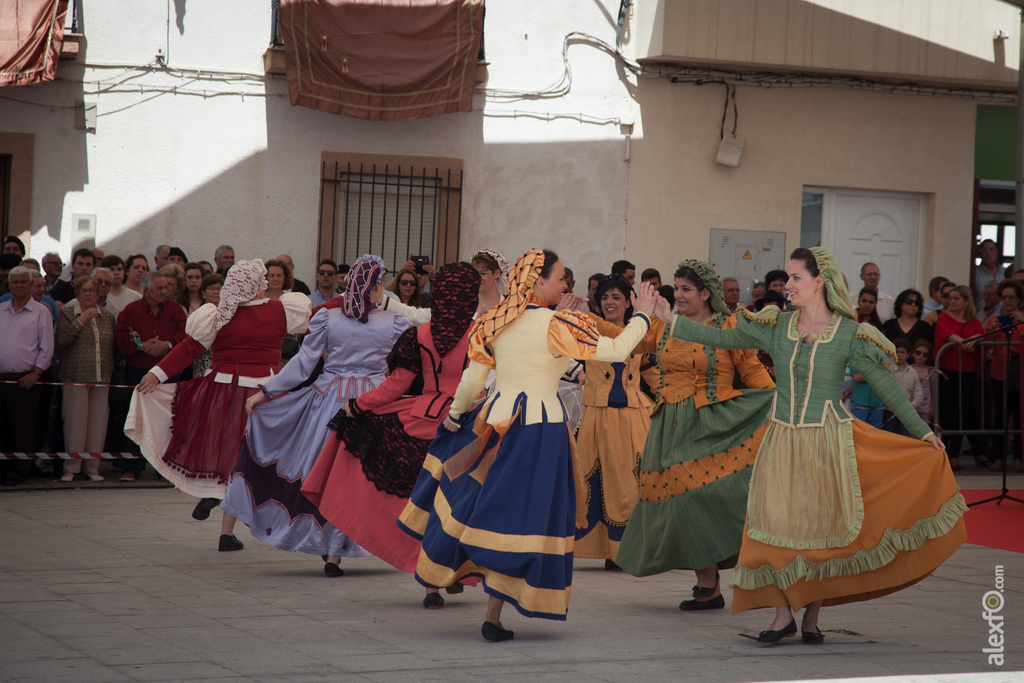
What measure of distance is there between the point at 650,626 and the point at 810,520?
1.00 meters

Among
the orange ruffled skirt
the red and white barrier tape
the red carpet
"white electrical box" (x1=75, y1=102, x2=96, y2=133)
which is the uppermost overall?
"white electrical box" (x1=75, y1=102, x2=96, y2=133)

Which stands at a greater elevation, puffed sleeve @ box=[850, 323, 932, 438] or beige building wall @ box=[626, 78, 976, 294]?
beige building wall @ box=[626, 78, 976, 294]

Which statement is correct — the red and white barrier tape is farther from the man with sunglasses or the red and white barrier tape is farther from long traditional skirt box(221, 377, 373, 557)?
long traditional skirt box(221, 377, 373, 557)

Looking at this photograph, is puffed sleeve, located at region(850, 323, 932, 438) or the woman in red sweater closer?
puffed sleeve, located at region(850, 323, 932, 438)

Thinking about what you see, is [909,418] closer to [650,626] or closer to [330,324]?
[650,626]

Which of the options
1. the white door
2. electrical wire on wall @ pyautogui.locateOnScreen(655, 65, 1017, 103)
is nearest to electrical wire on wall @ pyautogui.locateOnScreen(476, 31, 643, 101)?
electrical wire on wall @ pyautogui.locateOnScreen(655, 65, 1017, 103)

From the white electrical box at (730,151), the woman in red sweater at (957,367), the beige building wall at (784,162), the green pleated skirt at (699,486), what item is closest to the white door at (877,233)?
the beige building wall at (784,162)

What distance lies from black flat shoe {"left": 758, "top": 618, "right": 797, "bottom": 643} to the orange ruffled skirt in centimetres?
13

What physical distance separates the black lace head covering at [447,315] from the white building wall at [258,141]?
7392 millimetres

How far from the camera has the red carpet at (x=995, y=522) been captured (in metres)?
8.33

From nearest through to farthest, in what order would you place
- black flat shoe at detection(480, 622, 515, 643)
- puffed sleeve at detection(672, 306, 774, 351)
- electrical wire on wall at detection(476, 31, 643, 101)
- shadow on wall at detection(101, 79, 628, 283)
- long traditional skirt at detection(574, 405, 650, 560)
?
black flat shoe at detection(480, 622, 515, 643) → puffed sleeve at detection(672, 306, 774, 351) → long traditional skirt at detection(574, 405, 650, 560) → shadow on wall at detection(101, 79, 628, 283) → electrical wire on wall at detection(476, 31, 643, 101)

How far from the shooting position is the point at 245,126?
43.1 feet

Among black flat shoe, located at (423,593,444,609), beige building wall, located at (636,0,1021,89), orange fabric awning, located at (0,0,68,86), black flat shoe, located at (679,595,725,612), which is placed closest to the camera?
black flat shoe, located at (423,593,444,609)

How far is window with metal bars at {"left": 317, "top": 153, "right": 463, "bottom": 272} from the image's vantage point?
1334 cm
